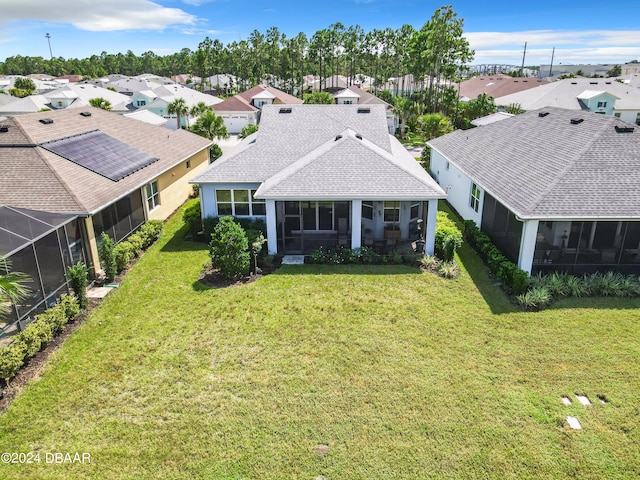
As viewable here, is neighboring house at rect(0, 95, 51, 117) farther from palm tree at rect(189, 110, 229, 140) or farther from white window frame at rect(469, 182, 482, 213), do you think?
white window frame at rect(469, 182, 482, 213)

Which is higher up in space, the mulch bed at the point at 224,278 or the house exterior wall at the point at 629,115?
the house exterior wall at the point at 629,115

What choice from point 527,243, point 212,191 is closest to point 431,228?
point 527,243

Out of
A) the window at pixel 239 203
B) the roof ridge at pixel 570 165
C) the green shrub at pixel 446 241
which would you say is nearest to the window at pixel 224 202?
the window at pixel 239 203

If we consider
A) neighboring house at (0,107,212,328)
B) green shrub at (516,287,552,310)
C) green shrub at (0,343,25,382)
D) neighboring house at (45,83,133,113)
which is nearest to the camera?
green shrub at (0,343,25,382)

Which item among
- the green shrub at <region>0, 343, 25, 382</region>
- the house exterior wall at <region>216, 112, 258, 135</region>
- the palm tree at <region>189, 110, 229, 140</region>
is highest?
the palm tree at <region>189, 110, 229, 140</region>

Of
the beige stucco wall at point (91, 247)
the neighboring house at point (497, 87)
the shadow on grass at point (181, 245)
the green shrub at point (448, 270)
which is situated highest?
the neighboring house at point (497, 87)

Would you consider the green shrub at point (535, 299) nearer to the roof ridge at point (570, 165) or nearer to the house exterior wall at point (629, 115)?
the roof ridge at point (570, 165)

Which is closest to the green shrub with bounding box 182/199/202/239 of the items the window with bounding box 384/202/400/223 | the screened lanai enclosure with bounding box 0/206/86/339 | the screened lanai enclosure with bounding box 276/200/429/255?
the screened lanai enclosure with bounding box 276/200/429/255
